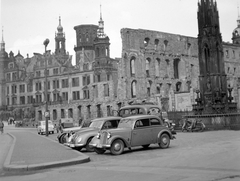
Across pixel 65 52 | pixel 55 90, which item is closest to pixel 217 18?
pixel 55 90

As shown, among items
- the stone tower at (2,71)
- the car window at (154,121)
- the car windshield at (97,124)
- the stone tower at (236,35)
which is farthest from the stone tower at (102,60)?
the car window at (154,121)

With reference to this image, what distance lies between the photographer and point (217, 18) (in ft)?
95.5

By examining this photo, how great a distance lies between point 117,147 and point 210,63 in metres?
17.6

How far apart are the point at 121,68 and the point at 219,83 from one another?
85.0ft

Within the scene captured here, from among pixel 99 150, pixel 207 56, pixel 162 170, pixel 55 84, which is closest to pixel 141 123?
pixel 99 150

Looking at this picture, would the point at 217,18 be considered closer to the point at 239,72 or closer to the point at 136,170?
the point at 136,170

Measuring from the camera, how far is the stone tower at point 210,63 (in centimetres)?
2775

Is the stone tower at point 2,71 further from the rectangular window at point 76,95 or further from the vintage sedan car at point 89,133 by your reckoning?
the vintage sedan car at point 89,133

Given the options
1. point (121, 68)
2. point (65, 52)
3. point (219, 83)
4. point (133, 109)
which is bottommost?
point (133, 109)

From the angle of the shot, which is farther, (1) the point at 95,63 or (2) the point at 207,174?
(1) the point at 95,63

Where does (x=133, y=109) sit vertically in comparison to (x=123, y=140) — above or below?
above

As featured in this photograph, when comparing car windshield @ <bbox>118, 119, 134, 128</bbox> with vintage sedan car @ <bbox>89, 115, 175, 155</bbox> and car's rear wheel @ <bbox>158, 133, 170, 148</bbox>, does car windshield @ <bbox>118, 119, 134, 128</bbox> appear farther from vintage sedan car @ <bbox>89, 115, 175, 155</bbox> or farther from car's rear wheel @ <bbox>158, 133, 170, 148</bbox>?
car's rear wheel @ <bbox>158, 133, 170, 148</bbox>

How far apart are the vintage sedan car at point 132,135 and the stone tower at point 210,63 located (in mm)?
13792

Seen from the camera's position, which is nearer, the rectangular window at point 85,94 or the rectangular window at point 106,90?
the rectangular window at point 106,90
